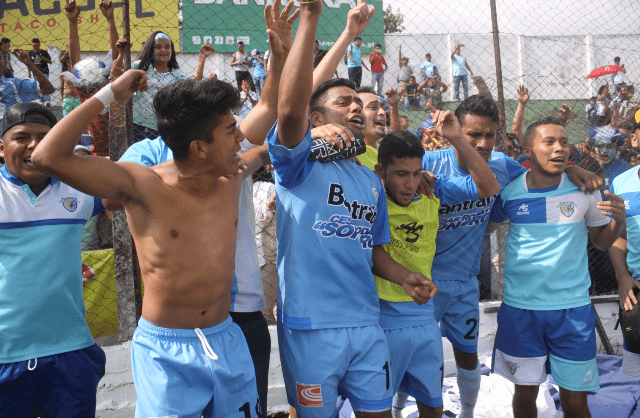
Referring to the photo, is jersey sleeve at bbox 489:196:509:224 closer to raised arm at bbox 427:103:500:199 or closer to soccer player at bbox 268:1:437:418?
raised arm at bbox 427:103:500:199

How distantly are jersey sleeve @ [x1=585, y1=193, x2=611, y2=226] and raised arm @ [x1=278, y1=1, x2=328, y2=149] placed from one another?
2.06 meters

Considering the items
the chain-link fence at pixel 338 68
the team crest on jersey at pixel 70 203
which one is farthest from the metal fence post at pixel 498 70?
the team crest on jersey at pixel 70 203

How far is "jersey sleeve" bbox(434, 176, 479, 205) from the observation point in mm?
2754

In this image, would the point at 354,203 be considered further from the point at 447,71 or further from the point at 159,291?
the point at 447,71

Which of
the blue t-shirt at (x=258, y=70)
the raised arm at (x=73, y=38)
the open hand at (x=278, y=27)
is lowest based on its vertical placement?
the open hand at (x=278, y=27)

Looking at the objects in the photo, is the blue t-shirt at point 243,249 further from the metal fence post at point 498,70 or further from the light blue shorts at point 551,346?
the metal fence post at point 498,70

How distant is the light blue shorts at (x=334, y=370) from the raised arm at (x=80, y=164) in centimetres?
97

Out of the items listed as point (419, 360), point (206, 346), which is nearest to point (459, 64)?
point (419, 360)

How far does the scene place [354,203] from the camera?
2.25 meters

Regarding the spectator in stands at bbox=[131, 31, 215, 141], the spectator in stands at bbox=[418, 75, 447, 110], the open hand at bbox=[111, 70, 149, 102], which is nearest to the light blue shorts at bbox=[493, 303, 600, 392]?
the open hand at bbox=[111, 70, 149, 102]

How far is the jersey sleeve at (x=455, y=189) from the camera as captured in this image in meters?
2.75

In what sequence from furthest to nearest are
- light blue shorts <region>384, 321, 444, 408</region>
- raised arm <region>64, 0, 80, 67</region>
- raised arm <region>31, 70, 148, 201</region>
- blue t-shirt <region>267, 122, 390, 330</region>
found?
1. raised arm <region>64, 0, 80, 67</region>
2. light blue shorts <region>384, 321, 444, 408</region>
3. blue t-shirt <region>267, 122, 390, 330</region>
4. raised arm <region>31, 70, 148, 201</region>

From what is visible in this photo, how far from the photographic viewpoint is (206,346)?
5.93ft

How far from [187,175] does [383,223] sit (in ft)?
3.35
